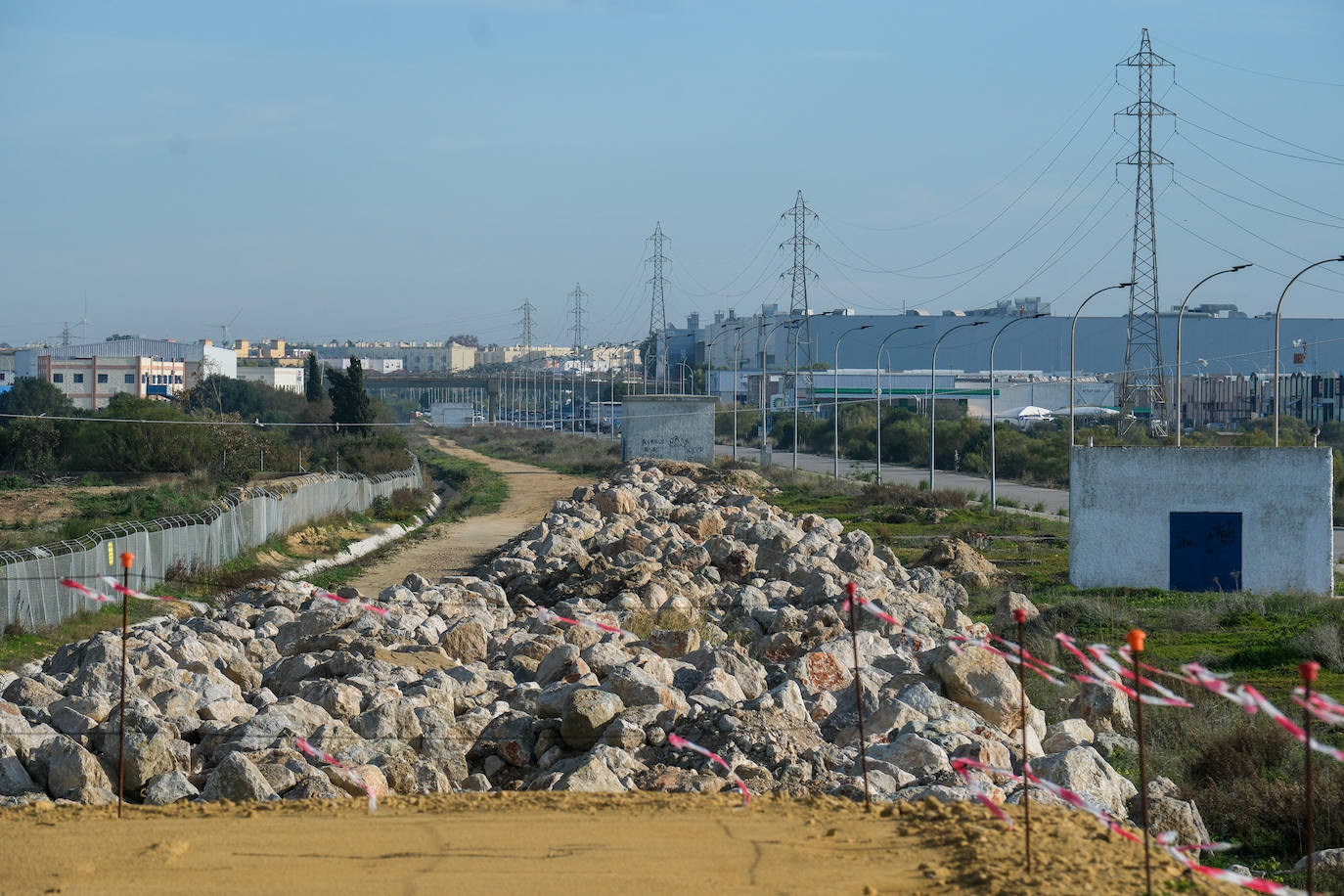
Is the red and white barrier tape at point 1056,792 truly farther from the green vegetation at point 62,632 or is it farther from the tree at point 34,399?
the tree at point 34,399

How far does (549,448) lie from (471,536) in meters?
44.7

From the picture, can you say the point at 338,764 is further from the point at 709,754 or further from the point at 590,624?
the point at 590,624

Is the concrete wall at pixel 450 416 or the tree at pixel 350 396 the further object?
the concrete wall at pixel 450 416

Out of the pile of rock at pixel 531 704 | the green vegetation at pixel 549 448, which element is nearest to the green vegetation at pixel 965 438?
the green vegetation at pixel 549 448

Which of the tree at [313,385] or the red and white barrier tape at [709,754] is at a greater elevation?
the tree at [313,385]

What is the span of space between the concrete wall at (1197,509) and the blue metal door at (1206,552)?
0.11 meters

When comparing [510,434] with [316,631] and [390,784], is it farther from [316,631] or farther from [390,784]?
[390,784]

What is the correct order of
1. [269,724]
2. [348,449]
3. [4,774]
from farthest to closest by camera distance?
[348,449], [269,724], [4,774]

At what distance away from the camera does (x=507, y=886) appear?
631cm

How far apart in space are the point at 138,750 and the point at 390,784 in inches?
70.4

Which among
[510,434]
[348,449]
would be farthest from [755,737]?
[510,434]

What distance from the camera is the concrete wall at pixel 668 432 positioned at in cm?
5700

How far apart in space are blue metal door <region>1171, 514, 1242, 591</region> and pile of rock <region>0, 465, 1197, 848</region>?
792 cm

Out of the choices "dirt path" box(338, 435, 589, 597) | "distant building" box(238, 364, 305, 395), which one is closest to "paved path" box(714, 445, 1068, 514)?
"dirt path" box(338, 435, 589, 597)
